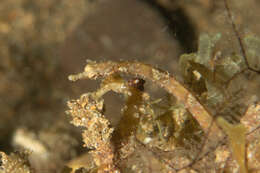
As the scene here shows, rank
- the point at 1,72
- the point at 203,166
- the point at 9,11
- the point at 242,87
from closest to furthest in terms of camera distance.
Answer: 1. the point at 203,166
2. the point at 242,87
3. the point at 1,72
4. the point at 9,11

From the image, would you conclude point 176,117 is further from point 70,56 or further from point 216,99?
point 70,56

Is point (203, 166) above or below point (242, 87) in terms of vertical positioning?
below

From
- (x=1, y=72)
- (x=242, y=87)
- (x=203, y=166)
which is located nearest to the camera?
(x=203, y=166)

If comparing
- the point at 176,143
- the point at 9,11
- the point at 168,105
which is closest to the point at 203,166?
the point at 176,143

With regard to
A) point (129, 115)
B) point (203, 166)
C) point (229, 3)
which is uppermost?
point (229, 3)

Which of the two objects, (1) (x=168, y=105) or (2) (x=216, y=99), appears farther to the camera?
(1) (x=168, y=105)

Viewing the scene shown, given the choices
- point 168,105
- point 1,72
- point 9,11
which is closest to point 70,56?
point 1,72

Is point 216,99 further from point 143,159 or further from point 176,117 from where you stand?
point 143,159
